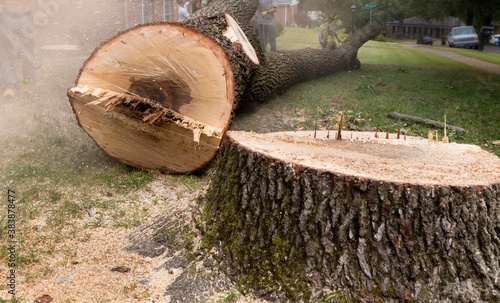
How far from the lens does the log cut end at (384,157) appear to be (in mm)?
2383

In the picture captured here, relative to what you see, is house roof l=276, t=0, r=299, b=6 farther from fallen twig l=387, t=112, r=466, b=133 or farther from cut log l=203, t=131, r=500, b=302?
cut log l=203, t=131, r=500, b=302

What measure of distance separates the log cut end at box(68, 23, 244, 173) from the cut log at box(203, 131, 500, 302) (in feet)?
5.83

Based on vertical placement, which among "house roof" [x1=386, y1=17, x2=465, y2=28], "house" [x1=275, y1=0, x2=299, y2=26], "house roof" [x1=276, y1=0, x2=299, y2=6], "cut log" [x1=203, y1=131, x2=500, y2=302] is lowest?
"house roof" [x1=386, y1=17, x2=465, y2=28]

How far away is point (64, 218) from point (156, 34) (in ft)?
6.38

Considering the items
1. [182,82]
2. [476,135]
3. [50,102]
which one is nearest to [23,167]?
[182,82]

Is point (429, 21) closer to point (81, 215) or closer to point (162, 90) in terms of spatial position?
point (162, 90)

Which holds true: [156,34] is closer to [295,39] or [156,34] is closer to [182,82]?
[182,82]

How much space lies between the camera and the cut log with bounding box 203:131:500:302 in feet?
7.54

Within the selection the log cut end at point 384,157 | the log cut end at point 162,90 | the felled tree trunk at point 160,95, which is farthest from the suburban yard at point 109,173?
the log cut end at point 384,157

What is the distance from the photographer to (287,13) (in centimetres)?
1263

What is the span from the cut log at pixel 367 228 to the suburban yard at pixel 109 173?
1.22 ft

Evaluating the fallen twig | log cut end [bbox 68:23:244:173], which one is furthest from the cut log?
the fallen twig

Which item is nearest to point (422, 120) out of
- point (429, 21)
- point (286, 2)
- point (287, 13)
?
point (286, 2)

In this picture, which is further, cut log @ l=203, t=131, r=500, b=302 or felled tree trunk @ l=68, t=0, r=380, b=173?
felled tree trunk @ l=68, t=0, r=380, b=173
